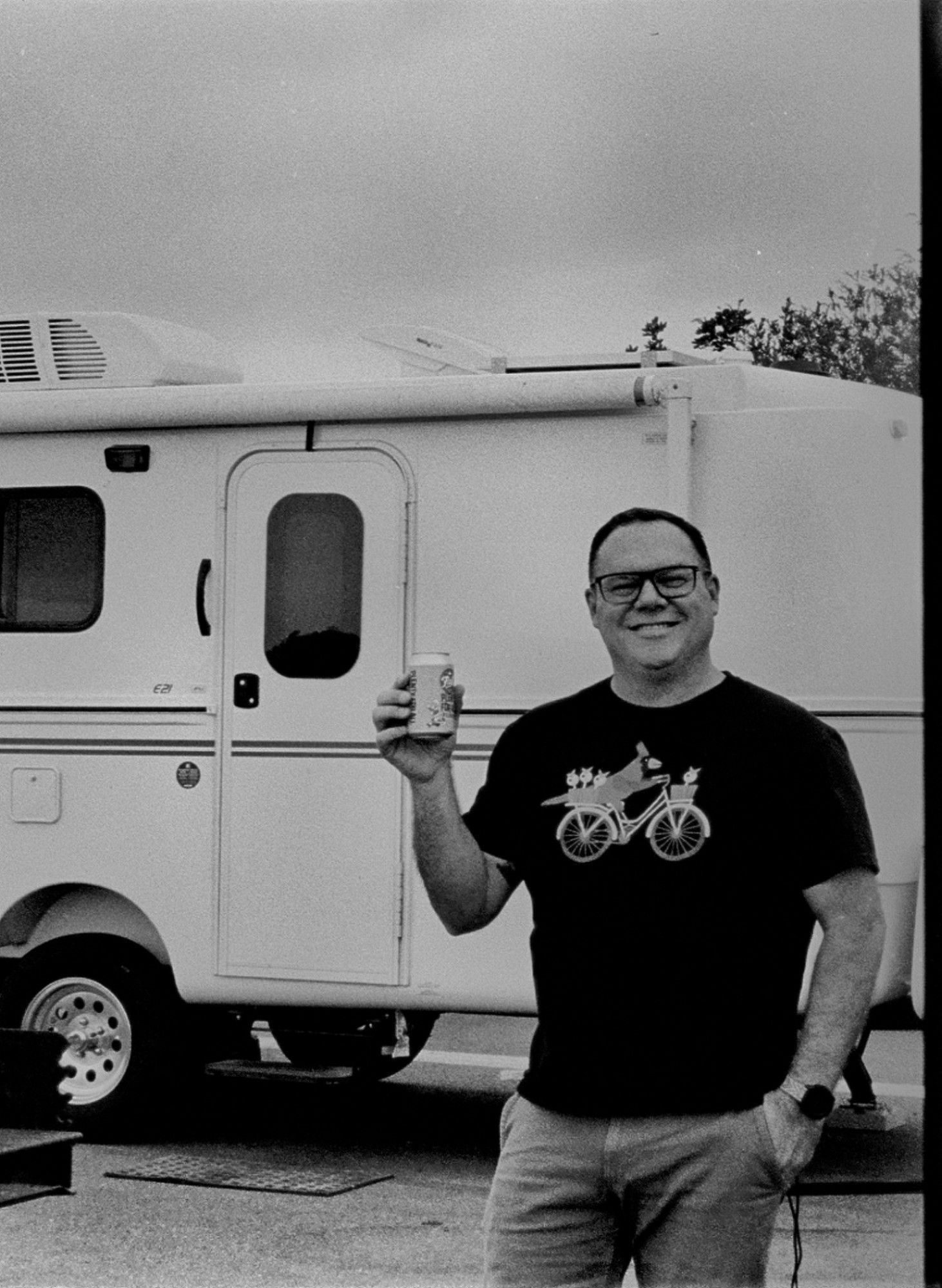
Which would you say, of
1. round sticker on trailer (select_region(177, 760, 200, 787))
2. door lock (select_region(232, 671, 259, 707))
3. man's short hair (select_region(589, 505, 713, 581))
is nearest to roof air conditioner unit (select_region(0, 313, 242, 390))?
door lock (select_region(232, 671, 259, 707))

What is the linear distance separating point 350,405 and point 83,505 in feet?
3.84

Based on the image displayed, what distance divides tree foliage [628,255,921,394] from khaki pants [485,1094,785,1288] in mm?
2334

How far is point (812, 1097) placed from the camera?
3.06 metres

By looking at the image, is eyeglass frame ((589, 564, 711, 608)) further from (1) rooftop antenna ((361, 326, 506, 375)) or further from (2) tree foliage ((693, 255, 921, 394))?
(1) rooftop antenna ((361, 326, 506, 375))

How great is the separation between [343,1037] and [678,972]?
13.8ft

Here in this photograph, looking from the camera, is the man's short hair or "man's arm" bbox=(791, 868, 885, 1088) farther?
the man's short hair

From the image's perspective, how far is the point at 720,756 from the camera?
10.5 ft

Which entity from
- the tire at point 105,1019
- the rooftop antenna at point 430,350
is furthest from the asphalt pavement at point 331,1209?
the rooftop antenna at point 430,350

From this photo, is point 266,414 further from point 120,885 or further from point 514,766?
point 514,766

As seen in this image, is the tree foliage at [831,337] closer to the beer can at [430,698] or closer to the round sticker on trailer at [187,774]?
the beer can at [430,698]

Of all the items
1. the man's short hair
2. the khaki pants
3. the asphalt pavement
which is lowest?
the asphalt pavement

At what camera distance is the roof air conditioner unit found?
7.55 m

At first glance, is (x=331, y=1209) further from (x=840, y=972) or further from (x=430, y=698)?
(x=840, y=972)

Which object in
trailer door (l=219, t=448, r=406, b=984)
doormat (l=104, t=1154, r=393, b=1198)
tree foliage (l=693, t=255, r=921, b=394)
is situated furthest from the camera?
trailer door (l=219, t=448, r=406, b=984)
